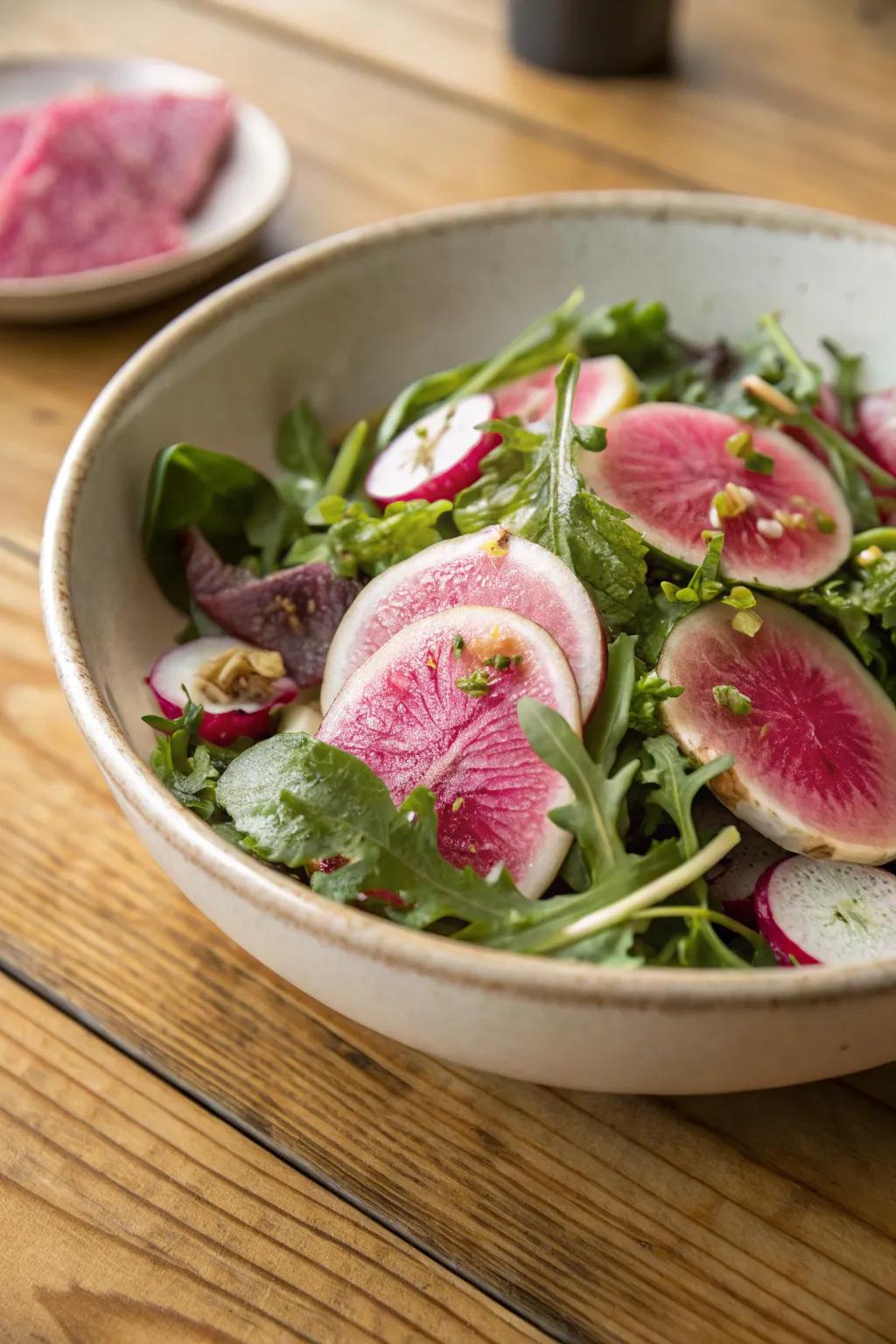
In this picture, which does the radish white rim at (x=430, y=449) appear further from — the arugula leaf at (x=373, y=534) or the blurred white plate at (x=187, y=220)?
the blurred white plate at (x=187, y=220)

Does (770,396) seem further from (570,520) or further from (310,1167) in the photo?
(310,1167)

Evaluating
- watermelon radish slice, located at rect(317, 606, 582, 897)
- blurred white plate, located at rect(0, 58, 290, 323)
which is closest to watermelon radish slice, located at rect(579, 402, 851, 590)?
watermelon radish slice, located at rect(317, 606, 582, 897)

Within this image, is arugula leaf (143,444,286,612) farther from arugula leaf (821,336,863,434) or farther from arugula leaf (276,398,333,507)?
arugula leaf (821,336,863,434)

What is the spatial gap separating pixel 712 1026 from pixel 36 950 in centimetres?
Result: 86

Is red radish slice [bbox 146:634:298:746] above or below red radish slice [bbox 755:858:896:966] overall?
below

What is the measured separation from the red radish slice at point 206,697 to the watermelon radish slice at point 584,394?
0.50 m

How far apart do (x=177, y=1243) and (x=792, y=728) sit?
33.3 inches

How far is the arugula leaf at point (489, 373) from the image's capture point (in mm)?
1904

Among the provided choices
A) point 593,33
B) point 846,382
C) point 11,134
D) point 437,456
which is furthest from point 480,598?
point 593,33

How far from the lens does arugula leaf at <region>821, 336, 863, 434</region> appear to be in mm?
1909

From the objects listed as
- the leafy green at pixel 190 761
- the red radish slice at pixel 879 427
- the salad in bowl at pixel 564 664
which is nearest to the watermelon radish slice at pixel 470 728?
the salad in bowl at pixel 564 664

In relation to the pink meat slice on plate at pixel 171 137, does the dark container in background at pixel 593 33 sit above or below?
above

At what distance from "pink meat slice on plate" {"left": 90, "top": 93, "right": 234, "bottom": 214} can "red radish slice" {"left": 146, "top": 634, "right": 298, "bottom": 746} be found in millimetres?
1387

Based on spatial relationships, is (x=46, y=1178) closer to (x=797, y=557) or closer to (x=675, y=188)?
(x=797, y=557)
